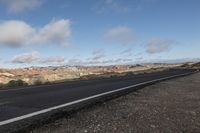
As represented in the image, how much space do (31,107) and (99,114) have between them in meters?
2.47

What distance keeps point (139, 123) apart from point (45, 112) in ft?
9.66

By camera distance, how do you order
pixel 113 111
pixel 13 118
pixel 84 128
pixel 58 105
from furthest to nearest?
pixel 58 105 → pixel 113 111 → pixel 13 118 → pixel 84 128

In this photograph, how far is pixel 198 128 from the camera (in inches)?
335

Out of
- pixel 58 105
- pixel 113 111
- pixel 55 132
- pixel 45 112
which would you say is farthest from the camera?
pixel 58 105

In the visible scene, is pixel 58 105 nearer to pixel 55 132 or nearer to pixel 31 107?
pixel 31 107

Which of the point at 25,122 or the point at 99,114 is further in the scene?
the point at 99,114

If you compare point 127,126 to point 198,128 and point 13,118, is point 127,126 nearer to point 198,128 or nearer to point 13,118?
point 198,128

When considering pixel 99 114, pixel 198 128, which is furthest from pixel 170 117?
pixel 99 114

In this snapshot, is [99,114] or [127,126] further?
[99,114]

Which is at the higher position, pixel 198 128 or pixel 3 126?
pixel 3 126

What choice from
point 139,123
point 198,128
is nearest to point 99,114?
point 139,123

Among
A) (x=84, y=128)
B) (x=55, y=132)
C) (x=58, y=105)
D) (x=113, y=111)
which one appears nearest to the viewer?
(x=55, y=132)

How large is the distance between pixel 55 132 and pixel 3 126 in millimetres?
1254

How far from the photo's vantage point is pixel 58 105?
11.3 meters
